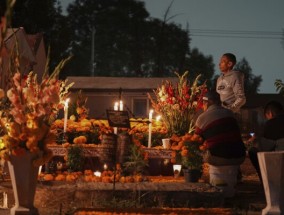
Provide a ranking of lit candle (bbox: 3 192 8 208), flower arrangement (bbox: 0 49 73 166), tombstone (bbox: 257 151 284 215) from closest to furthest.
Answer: flower arrangement (bbox: 0 49 73 166) < tombstone (bbox: 257 151 284 215) < lit candle (bbox: 3 192 8 208)

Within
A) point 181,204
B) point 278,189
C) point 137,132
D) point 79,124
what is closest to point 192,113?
point 137,132

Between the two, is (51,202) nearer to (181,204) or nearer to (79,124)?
(181,204)

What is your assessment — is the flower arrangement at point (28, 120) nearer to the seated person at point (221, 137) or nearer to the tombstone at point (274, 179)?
the tombstone at point (274, 179)

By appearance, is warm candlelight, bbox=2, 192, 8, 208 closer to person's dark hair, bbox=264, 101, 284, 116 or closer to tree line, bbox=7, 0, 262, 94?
person's dark hair, bbox=264, 101, 284, 116

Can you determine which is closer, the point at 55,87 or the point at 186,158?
the point at 55,87

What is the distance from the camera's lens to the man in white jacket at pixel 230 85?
10469 millimetres

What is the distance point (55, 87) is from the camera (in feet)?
23.6

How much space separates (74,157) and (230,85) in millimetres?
2955

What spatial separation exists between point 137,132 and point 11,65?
18.1ft

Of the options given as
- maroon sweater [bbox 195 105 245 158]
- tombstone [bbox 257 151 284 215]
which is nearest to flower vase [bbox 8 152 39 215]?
tombstone [bbox 257 151 284 215]

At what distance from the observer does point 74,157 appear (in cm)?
1078

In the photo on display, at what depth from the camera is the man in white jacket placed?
10469 mm

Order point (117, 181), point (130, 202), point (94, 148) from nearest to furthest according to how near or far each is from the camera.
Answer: point (130, 202) → point (117, 181) → point (94, 148)

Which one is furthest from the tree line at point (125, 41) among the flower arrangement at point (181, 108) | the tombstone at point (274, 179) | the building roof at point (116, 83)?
the tombstone at point (274, 179)
